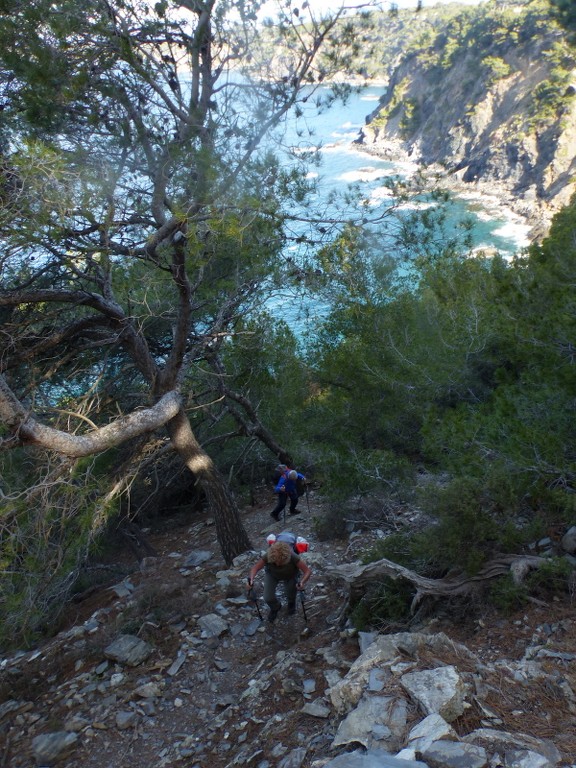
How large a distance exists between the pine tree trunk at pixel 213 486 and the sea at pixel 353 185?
224cm

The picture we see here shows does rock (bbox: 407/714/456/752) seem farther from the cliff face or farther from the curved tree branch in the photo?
the cliff face

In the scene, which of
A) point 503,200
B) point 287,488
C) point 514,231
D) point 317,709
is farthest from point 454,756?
point 503,200

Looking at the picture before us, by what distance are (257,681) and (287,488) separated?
4.39 metres

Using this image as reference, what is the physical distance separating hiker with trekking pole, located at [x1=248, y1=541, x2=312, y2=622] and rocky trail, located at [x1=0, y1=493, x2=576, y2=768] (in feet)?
0.64

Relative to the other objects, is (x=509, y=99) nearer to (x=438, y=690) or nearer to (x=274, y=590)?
(x=274, y=590)

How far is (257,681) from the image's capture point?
5566mm

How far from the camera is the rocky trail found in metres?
3.59

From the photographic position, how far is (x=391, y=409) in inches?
369

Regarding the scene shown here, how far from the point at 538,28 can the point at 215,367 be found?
52385 millimetres

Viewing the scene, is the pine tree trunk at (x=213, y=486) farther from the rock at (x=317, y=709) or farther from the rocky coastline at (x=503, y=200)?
the rocky coastline at (x=503, y=200)

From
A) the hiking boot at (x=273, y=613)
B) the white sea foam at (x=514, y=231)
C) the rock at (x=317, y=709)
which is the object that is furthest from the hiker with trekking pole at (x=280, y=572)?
the white sea foam at (x=514, y=231)

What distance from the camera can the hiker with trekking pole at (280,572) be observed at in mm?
6336

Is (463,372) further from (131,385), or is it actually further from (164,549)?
(164,549)

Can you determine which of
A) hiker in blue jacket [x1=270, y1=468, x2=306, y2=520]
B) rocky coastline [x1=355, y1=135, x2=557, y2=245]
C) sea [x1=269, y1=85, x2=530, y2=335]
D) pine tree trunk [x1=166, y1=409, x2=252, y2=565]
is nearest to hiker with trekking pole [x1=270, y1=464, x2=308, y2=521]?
hiker in blue jacket [x1=270, y1=468, x2=306, y2=520]
